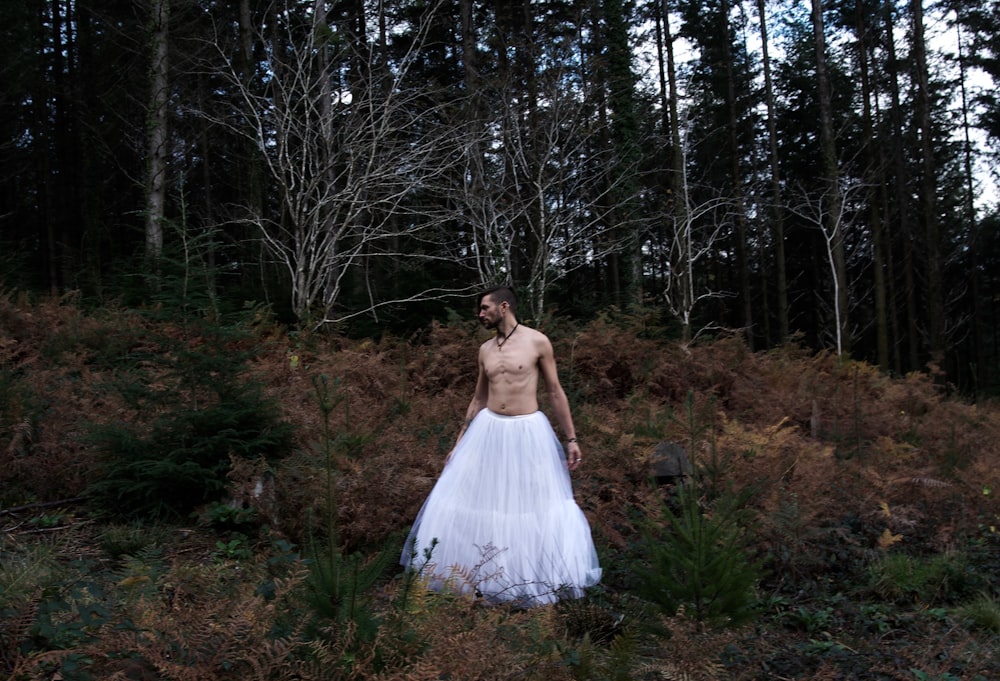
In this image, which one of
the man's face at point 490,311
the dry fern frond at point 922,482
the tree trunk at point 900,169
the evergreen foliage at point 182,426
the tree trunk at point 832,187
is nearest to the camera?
the man's face at point 490,311

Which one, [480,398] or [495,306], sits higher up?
[495,306]

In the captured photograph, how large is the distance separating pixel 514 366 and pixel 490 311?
0.42m

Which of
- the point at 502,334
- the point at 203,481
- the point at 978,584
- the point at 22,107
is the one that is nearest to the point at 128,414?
the point at 203,481

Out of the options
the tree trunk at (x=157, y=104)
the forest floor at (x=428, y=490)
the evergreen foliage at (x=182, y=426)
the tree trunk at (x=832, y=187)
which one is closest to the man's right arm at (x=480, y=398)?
the forest floor at (x=428, y=490)

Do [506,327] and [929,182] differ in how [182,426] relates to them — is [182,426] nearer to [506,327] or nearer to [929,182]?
[506,327]

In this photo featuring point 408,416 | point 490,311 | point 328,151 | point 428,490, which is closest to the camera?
point 490,311

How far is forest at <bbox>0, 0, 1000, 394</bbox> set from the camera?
41.3 ft

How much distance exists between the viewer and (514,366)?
511 centimetres

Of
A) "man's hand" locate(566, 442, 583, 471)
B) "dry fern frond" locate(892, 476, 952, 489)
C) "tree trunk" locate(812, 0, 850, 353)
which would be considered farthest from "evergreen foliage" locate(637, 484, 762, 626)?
"tree trunk" locate(812, 0, 850, 353)

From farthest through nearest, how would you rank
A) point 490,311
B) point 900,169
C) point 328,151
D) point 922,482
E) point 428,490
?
point 900,169
point 328,151
point 922,482
point 428,490
point 490,311

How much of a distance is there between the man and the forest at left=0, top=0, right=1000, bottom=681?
0.25 meters

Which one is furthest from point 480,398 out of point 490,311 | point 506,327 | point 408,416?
point 408,416

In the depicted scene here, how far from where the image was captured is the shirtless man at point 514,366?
5.11 metres

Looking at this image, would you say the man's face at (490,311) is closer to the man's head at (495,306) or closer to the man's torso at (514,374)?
the man's head at (495,306)
